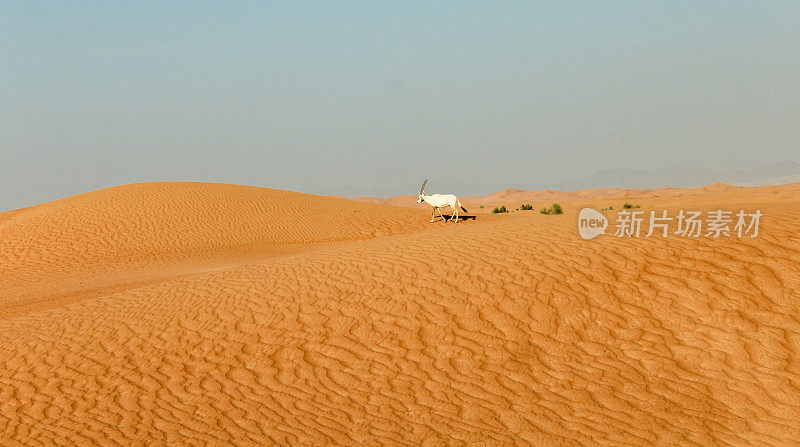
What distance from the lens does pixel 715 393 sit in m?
6.86

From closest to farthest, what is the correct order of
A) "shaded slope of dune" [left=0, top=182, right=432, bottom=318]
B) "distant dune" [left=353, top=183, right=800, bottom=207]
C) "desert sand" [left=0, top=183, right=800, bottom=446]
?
1. "desert sand" [left=0, top=183, right=800, bottom=446]
2. "shaded slope of dune" [left=0, top=182, right=432, bottom=318]
3. "distant dune" [left=353, top=183, right=800, bottom=207]

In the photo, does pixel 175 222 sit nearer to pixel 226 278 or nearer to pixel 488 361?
pixel 226 278

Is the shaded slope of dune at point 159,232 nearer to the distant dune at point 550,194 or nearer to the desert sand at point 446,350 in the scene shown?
the desert sand at point 446,350

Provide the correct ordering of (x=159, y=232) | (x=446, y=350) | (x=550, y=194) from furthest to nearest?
(x=550, y=194) → (x=159, y=232) → (x=446, y=350)

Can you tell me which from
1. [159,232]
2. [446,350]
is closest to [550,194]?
[159,232]

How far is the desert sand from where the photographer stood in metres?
6.57

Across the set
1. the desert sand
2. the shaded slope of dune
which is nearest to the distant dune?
the shaded slope of dune

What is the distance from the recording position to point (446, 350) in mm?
8273

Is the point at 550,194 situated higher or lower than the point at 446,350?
higher

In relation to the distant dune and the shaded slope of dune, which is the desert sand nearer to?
the shaded slope of dune

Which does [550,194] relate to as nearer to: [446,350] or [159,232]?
[159,232]

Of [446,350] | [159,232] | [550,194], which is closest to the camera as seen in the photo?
[446,350]

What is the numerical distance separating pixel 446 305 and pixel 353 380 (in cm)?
250

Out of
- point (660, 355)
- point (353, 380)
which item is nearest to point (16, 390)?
point (353, 380)
